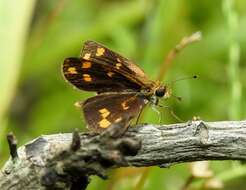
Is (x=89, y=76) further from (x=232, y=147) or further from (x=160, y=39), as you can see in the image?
(x=160, y=39)

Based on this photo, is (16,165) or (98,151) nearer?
(98,151)

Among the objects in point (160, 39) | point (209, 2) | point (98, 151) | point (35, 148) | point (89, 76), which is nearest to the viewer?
point (98, 151)

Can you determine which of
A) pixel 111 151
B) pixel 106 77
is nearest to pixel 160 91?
pixel 106 77

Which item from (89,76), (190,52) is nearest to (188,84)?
(190,52)

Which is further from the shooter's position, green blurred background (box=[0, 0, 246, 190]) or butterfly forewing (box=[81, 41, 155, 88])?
green blurred background (box=[0, 0, 246, 190])

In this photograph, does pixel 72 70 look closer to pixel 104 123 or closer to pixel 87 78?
pixel 87 78

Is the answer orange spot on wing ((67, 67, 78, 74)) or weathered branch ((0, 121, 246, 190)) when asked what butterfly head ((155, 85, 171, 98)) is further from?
weathered branch ((0, 121, 246, 190))

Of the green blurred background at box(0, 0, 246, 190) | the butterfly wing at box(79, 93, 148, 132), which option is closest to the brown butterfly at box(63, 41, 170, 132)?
the butterfly wing at box(79, 93, 148, 132)
